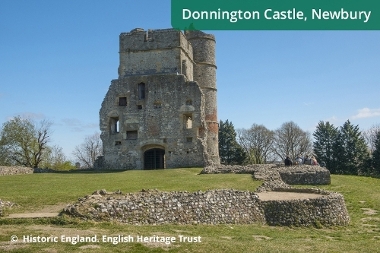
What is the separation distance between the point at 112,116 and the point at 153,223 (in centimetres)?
2298

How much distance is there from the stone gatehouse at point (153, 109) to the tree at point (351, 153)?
55.5 feet

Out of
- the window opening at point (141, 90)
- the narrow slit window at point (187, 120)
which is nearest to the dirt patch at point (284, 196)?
the narrow slit window at point (187, 120)

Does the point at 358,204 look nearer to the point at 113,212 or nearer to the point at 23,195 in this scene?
the point at 113,212

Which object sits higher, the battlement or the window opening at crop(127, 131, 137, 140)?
the battlement

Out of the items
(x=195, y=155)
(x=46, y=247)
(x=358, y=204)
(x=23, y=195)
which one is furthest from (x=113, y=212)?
(x=195, y=155)

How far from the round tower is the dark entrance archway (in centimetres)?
607

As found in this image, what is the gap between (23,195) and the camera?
15336 mm

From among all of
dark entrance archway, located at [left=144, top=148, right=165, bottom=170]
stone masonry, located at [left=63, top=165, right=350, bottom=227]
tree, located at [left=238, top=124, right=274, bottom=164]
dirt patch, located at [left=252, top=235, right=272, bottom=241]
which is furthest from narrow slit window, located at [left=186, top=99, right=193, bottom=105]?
tree, located at [left=238, top=124, right=274, bottom=164]

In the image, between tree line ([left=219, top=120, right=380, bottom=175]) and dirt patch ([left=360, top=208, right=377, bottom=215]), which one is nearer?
dirt patch ([left=360, top=208, right=377, bottom=215])

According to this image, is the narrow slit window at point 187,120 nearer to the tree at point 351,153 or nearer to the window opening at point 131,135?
the window opening at point 131,135

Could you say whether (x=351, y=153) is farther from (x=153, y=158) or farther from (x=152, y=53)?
(x=152, y=53)

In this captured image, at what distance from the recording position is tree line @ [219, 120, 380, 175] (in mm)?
42875

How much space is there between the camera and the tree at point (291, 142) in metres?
61.5

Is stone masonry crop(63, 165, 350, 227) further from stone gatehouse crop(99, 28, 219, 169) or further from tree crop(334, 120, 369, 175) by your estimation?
A: tree crop(334, 120, 369, 175)
